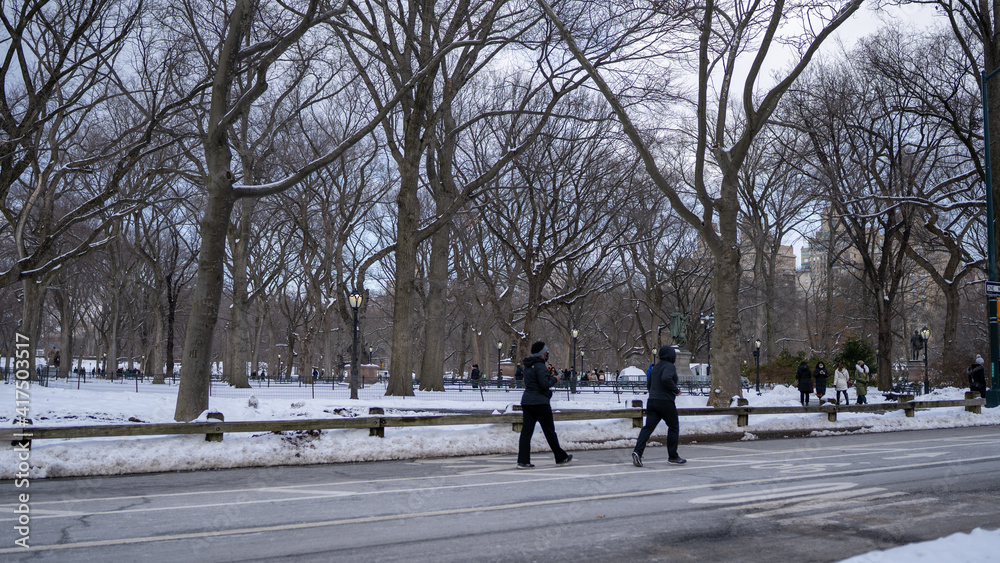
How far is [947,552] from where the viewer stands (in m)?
4.86

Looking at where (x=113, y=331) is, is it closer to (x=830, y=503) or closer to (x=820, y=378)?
(x=820, y=378)

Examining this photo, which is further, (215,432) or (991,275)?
(991,275)

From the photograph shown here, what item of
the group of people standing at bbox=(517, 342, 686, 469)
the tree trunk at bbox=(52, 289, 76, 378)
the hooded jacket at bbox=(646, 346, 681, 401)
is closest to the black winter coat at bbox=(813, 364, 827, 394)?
the group of people standing at bbox=(517, 342, 686, 469)

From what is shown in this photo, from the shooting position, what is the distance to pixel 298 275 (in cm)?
5122

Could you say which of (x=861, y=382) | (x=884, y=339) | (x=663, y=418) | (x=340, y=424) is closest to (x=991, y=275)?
(x=861, y=382)

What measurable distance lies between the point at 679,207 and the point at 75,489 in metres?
14.0

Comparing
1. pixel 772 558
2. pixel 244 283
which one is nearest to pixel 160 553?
pixel 772 558

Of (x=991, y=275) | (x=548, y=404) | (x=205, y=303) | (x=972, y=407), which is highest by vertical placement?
(x=991, y=275)

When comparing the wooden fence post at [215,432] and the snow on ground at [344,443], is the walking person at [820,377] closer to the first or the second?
the snow on ground at [344,443]

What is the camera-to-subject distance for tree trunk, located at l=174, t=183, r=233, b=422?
42.4 ft

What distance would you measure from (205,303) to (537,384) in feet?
21.8

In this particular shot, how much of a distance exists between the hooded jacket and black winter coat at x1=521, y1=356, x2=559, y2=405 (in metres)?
1.41

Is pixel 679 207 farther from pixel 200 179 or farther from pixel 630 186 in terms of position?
pixel 200 179

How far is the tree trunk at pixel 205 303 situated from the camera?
42.4 ft
